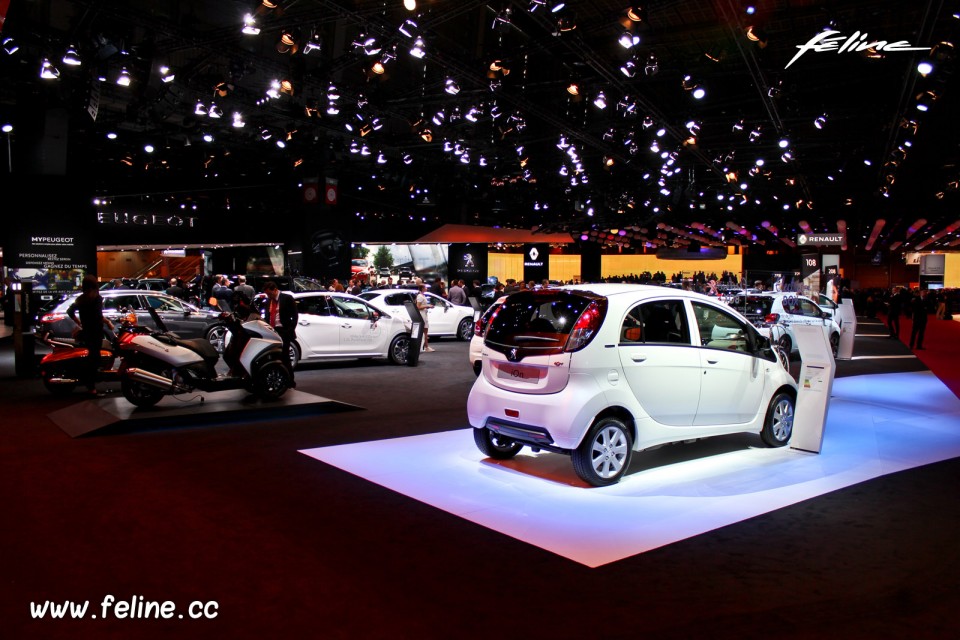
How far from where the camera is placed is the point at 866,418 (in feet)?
28.8

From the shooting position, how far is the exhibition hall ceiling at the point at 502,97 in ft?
43.6

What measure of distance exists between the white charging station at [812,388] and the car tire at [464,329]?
12.9 metres

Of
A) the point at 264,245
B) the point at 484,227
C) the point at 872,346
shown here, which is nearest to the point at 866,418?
the point at 872,346

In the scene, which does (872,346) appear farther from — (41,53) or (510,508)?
(41,53)

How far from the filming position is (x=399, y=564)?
4.16 metres

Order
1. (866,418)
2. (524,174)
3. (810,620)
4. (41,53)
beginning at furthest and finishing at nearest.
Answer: (524,174)
(41,53)
(866,418)
(810,620)

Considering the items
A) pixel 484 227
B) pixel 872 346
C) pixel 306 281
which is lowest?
pixel 872 346

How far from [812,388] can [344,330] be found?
879 cm

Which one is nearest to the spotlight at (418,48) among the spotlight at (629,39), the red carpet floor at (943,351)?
the spotlight at (629,39)

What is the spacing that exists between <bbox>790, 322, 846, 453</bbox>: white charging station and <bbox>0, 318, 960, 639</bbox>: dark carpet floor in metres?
0.97

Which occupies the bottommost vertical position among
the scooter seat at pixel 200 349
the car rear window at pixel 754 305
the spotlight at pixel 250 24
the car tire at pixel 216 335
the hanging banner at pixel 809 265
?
the car tire at pixel 216 335

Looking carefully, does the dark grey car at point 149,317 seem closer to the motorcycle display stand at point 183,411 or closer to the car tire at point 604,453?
the motorcycle display stand at point 183,411

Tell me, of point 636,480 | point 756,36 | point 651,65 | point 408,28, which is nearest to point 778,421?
point 636,480

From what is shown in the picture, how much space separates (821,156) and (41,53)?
23027 millimetres
